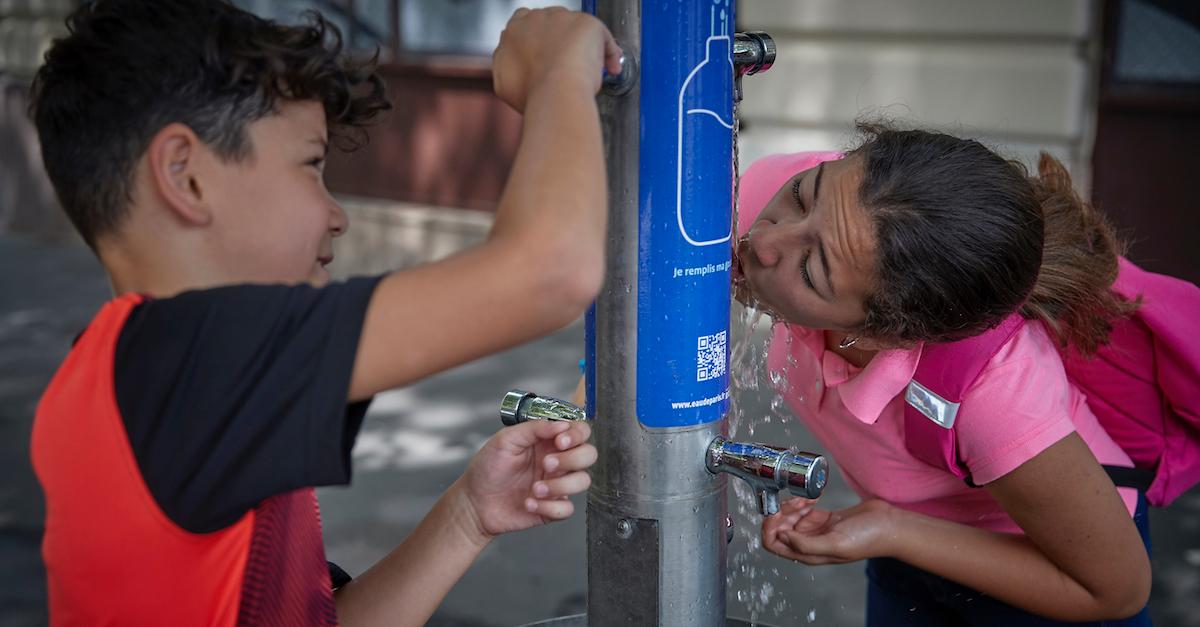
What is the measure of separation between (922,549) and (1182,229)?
3455 mm

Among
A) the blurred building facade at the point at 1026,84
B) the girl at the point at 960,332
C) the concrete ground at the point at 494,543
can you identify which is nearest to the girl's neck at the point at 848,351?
the girl at the point at 960,332

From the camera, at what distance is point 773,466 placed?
53.4 inches

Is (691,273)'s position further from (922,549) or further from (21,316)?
(21,316)

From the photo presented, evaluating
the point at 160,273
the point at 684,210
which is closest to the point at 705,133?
the point at 684,210

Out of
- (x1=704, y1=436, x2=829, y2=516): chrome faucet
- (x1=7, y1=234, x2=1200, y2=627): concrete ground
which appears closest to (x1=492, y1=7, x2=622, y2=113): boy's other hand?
(x1=704, y1=436, x2=829, y2=516): chrome faucet

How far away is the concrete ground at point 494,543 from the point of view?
3.13 m

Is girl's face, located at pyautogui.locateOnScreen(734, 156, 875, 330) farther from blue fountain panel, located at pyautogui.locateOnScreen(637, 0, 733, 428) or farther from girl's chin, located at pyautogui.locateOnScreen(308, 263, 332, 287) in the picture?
girl's chin, located at pyautogui.locateOnScreen(308, 263, 332, 287)

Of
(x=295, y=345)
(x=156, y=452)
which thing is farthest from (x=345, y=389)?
(x=156, y=452)

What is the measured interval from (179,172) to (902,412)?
105 centimetres

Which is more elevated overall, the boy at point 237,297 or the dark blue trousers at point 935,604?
the boy at point 237,297

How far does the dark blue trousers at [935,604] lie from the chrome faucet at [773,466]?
66 centimetres

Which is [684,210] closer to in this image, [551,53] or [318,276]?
[551,53]

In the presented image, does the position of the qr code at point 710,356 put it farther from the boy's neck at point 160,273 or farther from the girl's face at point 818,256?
the boy's neck at point 160,273

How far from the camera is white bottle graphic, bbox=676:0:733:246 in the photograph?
130 cm
